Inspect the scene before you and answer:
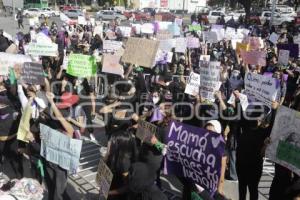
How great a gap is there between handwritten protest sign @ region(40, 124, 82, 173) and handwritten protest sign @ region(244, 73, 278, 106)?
274cm

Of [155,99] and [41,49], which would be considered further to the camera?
[41,49]

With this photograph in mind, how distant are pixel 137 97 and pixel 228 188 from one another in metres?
2.25

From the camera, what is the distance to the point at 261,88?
6383 millimetres

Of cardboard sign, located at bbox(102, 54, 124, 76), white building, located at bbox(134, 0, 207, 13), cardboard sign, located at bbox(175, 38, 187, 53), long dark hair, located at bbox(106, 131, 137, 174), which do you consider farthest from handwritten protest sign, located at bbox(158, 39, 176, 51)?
white building, located at bbox(134, 0, 207, 13)

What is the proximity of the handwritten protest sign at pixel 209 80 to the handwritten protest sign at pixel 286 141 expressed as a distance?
109 inches

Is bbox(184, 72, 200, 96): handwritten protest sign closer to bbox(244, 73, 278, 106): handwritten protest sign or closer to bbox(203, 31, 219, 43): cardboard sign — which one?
bbox(244, 73, 278, 106): handwritten protest sign

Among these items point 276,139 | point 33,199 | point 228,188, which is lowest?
point 228,188

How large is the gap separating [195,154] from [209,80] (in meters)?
3.02

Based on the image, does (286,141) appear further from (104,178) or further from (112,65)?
(112,65)

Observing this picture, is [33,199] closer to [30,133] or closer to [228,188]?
[30,133]

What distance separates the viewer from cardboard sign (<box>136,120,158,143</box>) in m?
5.27

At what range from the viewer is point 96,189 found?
6777 mm

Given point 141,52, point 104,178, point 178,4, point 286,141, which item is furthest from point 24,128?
point 178,4

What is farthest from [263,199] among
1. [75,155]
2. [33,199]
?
[33,199]
